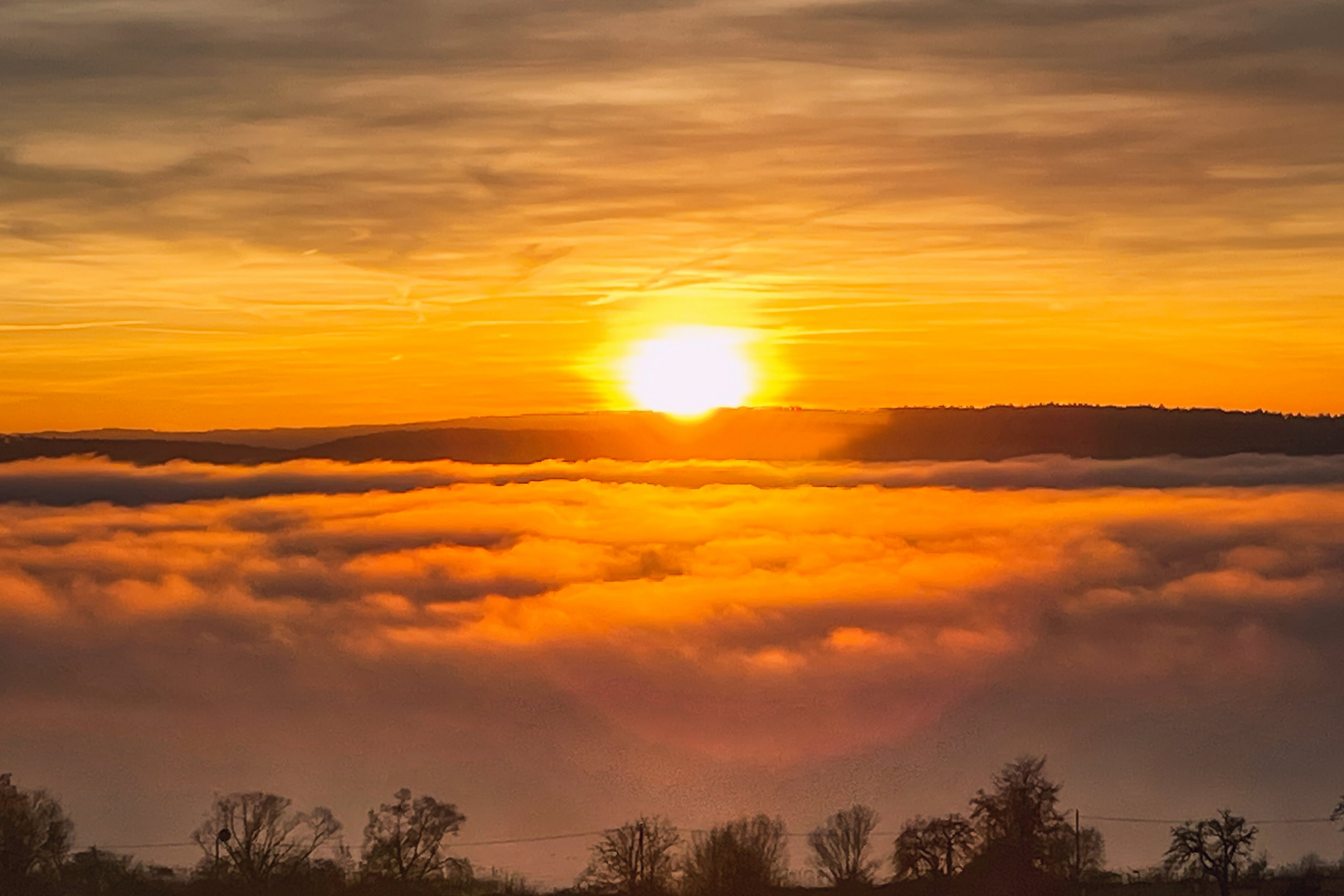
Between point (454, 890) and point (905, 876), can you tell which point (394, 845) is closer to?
point (454, 890)

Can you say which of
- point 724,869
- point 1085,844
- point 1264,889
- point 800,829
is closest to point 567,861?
point 800,829

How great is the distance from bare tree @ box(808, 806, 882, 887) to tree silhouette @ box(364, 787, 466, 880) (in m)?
23.9

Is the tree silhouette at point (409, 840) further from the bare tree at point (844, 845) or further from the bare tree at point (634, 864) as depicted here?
the bare tree at point (844, 845)

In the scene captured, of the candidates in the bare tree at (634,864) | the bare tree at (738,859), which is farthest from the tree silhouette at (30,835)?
the bare tree at (738,859)

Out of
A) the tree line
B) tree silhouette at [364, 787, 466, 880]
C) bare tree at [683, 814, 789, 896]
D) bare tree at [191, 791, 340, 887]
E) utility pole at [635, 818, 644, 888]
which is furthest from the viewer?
tree silhouette at [364, 787, 466, 880]

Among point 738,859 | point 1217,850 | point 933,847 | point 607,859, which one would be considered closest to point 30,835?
point 607,859

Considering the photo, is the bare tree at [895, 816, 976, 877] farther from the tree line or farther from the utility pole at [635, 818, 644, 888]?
the utility pole at [635, 818, 644, 888]

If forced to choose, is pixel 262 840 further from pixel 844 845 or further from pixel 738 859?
pixel 844 845

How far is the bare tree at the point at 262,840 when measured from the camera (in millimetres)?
97750

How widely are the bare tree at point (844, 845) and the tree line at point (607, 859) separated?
4588 millimetres

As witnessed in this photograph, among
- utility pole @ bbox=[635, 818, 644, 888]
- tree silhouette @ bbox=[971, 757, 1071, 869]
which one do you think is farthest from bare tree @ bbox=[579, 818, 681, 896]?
tree silhouette @ bbox=[971, 757, 1071, 869]

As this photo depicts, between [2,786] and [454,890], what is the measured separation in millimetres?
26853

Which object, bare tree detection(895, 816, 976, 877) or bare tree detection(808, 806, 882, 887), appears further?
bare tree detection(808, 806, 882, 887)

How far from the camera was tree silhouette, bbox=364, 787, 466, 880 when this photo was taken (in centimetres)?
10231
